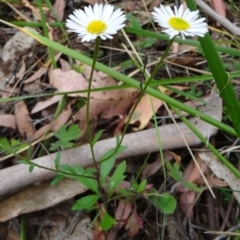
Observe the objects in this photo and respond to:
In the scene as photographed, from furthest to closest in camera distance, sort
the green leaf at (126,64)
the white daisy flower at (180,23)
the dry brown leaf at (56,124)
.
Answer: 1. the green leaf at (126,64)
2. the dry brown leaf at (56,124)
3. the white daisy flower at (180,23)

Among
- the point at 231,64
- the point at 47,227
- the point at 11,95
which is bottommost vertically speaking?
the point at 47,227

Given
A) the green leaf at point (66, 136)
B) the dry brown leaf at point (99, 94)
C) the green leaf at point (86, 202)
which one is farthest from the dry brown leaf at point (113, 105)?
the green leaf at point (86, 202)

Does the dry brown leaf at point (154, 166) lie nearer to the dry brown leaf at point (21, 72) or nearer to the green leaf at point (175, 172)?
the green leaf at point (175, 172)

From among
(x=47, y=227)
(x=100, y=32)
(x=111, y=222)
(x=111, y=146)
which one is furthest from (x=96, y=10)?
(x=47, y=227)

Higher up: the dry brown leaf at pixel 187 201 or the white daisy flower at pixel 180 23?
the white daisy flower at pixel 180 23

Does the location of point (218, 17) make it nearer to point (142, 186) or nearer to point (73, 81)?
point (73, 81)

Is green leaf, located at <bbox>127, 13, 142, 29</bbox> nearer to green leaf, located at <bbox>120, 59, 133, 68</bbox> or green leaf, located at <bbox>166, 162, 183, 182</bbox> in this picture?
green leaf, located at <bbox>120, 59, 133, 68</bbox>

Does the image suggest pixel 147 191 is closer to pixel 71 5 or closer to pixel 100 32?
pixel 100 32
